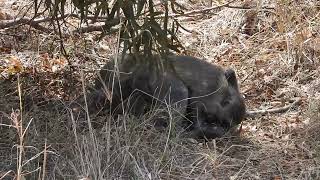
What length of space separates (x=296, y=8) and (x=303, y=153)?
258 cm

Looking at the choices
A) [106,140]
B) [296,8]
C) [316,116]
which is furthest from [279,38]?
[106,140]

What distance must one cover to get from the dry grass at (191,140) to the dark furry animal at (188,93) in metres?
0.20

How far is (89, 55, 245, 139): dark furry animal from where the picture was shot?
468cm

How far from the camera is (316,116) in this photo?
184 inches

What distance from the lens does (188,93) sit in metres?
4.81

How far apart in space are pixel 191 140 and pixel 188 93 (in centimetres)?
55

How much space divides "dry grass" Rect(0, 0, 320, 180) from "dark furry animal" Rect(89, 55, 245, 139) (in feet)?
0.64

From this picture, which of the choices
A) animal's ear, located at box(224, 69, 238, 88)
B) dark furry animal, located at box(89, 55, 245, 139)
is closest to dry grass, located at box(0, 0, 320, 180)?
dark furry animal, located at box(89, 55, 245, 139)

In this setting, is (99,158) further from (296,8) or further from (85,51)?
(296,8)

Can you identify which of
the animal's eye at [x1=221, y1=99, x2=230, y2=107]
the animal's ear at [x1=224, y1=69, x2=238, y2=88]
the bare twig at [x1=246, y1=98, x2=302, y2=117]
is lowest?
the bare twig at [x1=246, y1=98, x2=302, y2=117]

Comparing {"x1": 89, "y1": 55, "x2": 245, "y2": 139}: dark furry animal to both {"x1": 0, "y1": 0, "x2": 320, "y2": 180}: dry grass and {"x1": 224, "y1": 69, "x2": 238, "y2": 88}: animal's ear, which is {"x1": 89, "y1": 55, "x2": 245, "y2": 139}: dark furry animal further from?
{"x1": 0, "y1": 0, "x2": 320, "y2": 180}: dry grass

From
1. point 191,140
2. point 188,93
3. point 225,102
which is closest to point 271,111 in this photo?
point 225,102

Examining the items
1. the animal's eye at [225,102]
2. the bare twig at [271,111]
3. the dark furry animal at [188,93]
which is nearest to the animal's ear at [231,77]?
the dark furry animal at [188,93]

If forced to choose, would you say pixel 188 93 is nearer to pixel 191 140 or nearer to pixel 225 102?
pixel 225 102
